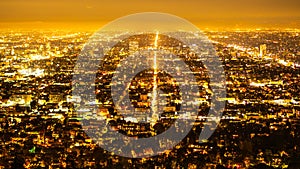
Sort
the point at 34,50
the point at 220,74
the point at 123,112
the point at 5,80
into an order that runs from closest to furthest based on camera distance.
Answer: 1. the point at 123,112
2. the point at 5,80
3. the point at 220,74
4. the point at 34,50

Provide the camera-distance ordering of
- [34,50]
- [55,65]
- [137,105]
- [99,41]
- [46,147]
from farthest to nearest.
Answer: [99,41] → [34,50] → [55,65] → [137,105] → [46,147]

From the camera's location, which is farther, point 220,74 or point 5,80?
point 220,74

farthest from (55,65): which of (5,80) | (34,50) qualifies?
(34,50)

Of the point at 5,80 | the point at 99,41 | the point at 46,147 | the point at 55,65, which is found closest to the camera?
the point at 46,147

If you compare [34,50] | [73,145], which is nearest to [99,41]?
[34,50]

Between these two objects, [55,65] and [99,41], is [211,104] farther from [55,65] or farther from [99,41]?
[99,41]

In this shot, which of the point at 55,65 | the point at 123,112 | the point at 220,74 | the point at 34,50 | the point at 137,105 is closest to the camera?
the point at 123,112

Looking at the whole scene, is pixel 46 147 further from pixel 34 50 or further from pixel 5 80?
pixel 34 50

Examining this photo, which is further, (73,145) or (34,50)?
(34,50)

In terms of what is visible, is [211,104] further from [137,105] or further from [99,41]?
[99,41]
